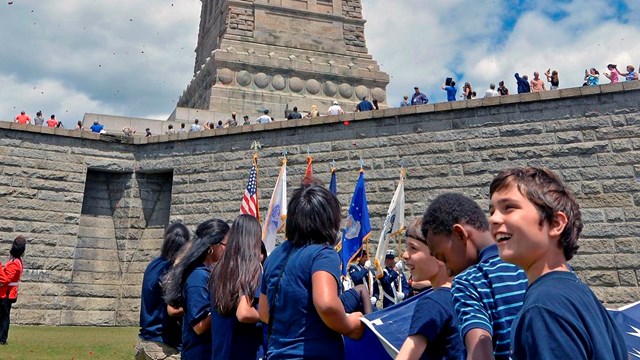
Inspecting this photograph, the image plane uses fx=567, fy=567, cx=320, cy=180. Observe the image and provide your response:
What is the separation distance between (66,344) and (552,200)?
9.65m

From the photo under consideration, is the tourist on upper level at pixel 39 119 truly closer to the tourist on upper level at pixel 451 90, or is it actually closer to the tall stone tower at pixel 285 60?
the tall stone tower at pixel 285 60

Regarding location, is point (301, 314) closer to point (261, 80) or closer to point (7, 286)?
point (7, 286)

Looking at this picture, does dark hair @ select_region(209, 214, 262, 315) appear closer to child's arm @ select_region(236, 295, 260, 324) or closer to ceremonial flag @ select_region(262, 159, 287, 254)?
child's arm @ select_region(236, 295, 260, 324)

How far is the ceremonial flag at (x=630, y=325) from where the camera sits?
8.96ft

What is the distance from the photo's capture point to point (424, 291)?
3.20m

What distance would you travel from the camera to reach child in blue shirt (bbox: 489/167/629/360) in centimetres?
152

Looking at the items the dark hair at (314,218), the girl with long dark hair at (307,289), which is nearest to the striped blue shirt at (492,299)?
the girl with long dark hair at (307,289)

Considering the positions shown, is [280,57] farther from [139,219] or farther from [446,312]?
[446,312]

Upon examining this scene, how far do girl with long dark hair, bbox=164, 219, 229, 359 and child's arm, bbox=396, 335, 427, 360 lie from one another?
165cm

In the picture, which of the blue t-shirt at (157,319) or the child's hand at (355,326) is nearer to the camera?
the child's hand at (355,326)

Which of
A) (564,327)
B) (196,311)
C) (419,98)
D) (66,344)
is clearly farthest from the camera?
(419,98)

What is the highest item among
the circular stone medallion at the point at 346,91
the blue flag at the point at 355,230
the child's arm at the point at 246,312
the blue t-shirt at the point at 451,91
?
the circular stone medallion at the point at 346,91

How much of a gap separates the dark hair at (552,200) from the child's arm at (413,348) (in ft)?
2.53

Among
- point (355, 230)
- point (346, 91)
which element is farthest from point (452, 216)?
point (346, 91)
